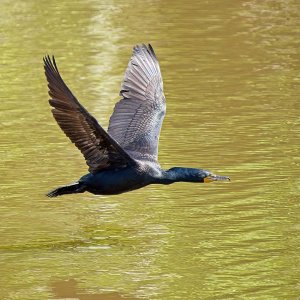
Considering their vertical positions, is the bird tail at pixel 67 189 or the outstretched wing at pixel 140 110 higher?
the outstretched wing at pixel 140 110

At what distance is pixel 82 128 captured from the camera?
870 centimetres

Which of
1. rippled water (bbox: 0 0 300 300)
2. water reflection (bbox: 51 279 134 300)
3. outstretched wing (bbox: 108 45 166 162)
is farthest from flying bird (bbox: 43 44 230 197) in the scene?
water reflection (bbox: 51 279 134 300)

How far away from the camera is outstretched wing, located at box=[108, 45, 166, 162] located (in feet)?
33.3

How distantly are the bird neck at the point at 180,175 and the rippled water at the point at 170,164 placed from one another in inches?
21.5

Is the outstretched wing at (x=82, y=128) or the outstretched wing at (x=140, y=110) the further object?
the outstretched wing at (x=140, y=110)

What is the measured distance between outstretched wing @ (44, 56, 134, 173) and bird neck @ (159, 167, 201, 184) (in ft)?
1.26

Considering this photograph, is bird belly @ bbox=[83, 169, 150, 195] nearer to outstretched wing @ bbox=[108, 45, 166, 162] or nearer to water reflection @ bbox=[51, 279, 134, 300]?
outstretched wing @ bbox=[108, 45, 166, 162]

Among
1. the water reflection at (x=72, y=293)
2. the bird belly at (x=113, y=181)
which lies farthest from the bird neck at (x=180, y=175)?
the water reflection at (x=72, y=293)

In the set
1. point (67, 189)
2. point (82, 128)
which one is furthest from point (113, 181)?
point (82, 128)

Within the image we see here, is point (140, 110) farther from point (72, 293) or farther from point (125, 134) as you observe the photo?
point (72, 293)

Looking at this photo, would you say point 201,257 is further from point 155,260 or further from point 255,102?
point 255,102

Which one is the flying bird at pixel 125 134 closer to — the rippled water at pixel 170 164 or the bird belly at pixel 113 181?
the bird belly at pixel 113 181

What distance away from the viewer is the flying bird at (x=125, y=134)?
27.9 feet

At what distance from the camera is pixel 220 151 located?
12422 millimetres
